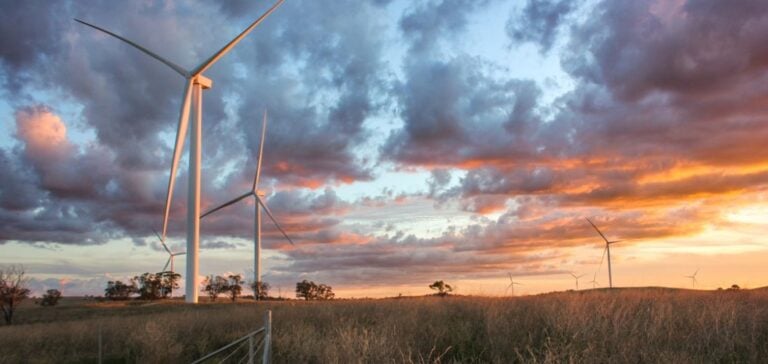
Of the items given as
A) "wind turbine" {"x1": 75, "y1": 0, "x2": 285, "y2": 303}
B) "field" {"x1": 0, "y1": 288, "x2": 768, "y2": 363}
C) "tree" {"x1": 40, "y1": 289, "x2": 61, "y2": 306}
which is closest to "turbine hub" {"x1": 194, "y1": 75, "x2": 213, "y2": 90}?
"wind turbine" {"x1": 75, "y1": 0, "x2": 285, "y2": 303}

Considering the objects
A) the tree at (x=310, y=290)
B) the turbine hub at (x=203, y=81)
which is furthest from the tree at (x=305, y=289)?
the turbine hub at (x=203, y=81)

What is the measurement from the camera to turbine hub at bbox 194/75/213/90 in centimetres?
6016

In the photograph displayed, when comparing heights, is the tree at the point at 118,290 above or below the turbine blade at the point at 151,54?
below

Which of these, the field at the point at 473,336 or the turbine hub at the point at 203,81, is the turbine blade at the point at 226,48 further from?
the field at the point at 473,336

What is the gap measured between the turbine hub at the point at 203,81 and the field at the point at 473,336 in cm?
2995

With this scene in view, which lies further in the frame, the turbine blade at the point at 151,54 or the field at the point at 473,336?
the turbine blade at the point at 151,54

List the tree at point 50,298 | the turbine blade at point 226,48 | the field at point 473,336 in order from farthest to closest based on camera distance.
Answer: the tree at point 50,298 → the turbine blade at point 226,48 → the field at point 473,336

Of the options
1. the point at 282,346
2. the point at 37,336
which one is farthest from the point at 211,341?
the point at 37,336

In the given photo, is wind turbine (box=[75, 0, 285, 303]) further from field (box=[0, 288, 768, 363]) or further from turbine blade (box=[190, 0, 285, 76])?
field (box=[0, 288, 768, 363])

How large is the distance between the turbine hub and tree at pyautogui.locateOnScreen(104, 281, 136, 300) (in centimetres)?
5706

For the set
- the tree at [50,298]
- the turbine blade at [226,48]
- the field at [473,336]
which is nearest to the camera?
the field at [473,336]

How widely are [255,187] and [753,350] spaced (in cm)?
6189

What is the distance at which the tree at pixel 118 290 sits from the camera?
10497 centimetres

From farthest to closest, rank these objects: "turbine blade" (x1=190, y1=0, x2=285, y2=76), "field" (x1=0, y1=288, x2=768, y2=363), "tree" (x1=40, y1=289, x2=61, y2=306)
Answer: "tree" (x1=40, y1=289, x2=61, y2=306) → "turbine blade" (x1=190, y1=0, x2=285, y2=76) → "field" (x1=0, y1=288, x2=768, y2=363)
